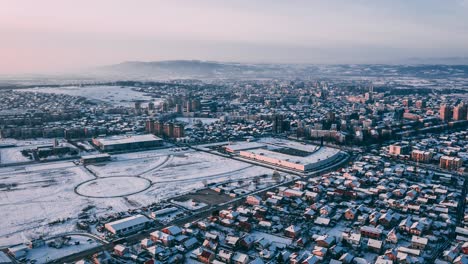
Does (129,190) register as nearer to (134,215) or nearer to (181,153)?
(134,215)

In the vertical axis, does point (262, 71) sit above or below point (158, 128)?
above

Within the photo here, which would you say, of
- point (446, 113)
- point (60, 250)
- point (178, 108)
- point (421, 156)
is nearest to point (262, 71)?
point (178, 108)

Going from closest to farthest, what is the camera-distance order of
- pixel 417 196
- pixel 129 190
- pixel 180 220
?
pixel 180 220
pixel 417 196
pixel 129 190

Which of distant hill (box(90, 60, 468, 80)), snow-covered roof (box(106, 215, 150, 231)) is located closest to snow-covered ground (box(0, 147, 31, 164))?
snow-covered roof (box(106, 215, 150, 231))

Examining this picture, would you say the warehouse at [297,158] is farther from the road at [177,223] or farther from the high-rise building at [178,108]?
the high-rise building at [178,108]

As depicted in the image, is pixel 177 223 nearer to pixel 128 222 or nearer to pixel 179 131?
pixel 128 222

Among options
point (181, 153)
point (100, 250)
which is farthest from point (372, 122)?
point (100, 250)
